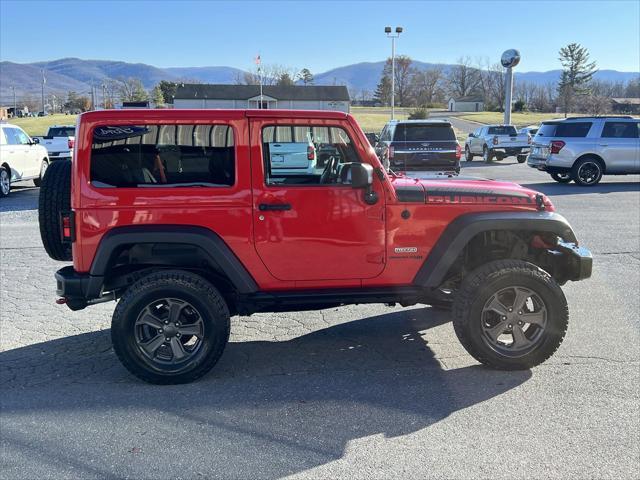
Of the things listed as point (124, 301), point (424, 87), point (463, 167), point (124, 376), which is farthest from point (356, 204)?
point (424, 87)

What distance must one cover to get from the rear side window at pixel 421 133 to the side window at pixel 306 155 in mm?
11211

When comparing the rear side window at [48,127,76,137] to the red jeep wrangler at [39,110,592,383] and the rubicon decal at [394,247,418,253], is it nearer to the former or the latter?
the red jeep wrangler at [39,110,592,383]

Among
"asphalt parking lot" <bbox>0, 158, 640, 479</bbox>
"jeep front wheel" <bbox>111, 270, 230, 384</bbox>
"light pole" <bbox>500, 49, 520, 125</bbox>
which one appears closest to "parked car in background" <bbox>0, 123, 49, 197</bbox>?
"asphalt parking lot" <bbox>0, 158, 640, 479</bbox>

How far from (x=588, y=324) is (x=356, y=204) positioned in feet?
8.90

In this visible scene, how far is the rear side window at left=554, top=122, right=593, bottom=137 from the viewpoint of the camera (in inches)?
666

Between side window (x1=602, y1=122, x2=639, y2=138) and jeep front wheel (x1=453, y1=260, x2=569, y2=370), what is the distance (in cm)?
1440

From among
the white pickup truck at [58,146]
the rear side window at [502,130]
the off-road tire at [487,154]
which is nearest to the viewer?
the white pickup truck at [58,146]

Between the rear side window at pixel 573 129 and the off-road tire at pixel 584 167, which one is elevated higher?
the rear side window at pixel 573 129

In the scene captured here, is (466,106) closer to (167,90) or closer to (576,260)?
(167,90)

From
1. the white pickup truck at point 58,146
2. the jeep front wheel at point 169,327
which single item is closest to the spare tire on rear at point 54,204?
the jeep front wheel at point 169,327

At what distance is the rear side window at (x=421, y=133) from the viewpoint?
602 inches

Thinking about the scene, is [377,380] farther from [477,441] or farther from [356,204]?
[356,204]

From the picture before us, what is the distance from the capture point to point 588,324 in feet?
17.9

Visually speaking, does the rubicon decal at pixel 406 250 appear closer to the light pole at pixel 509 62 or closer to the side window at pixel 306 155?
the side window at pixel 306 155
